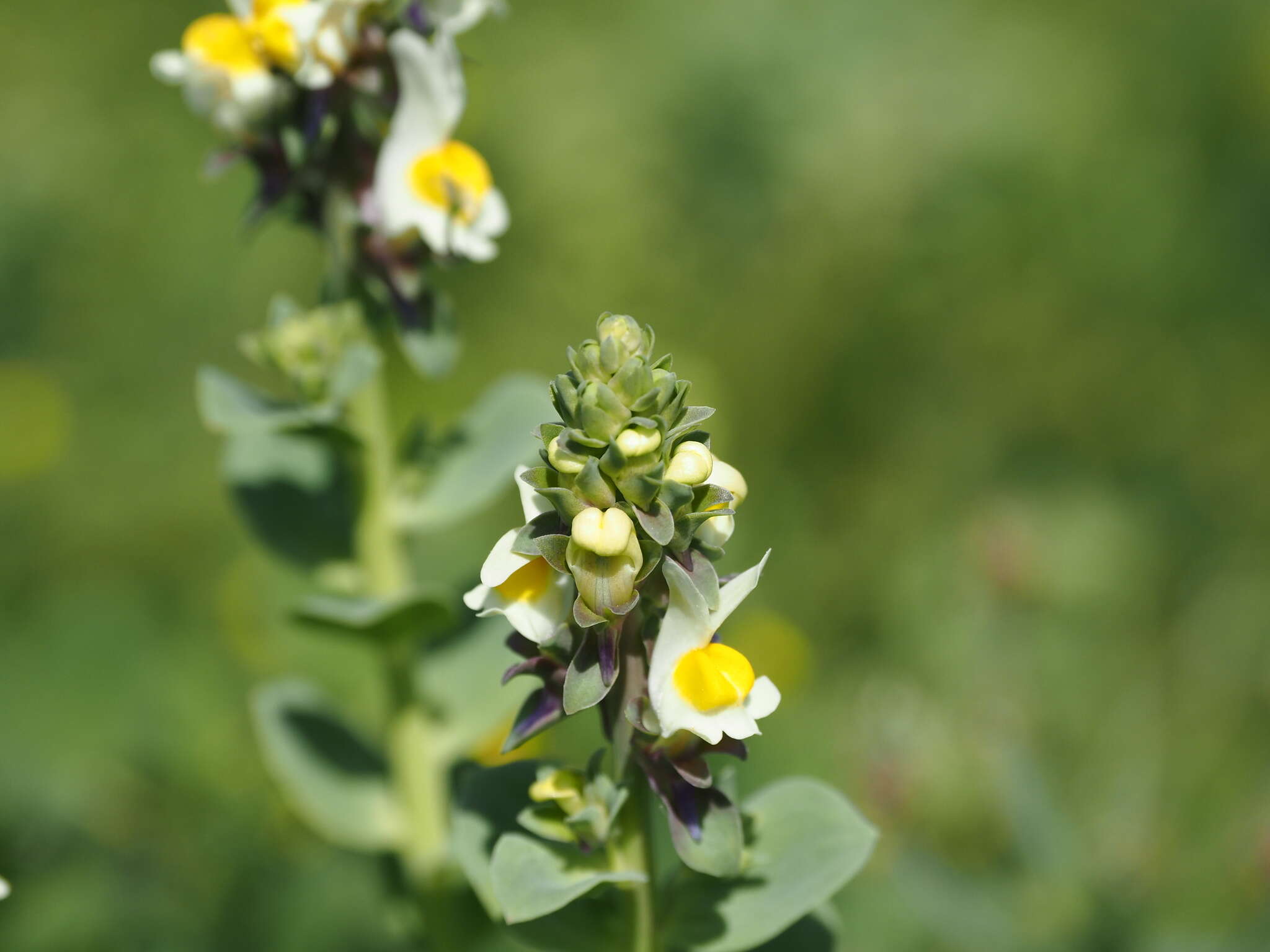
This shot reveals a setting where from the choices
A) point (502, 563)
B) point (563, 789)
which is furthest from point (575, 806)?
point (502, 563)

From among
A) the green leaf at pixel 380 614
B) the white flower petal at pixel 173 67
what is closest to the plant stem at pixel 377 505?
the green leaf at pixel 380 614

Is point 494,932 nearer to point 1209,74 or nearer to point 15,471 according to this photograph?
point 15,471

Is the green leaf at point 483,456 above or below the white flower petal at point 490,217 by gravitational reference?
below

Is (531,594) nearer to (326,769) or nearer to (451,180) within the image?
(451,180)

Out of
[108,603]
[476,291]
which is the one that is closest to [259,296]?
[476,291]

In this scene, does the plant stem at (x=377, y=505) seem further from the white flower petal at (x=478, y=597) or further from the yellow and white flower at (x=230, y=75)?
the white flower petal at (x=478, y=597)

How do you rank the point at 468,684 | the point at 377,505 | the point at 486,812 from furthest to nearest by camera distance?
the point at 468,684, the point at 377,505, the point at 486,812

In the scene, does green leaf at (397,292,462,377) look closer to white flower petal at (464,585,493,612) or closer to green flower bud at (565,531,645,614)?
white flower petal at (464,585,493,612)
